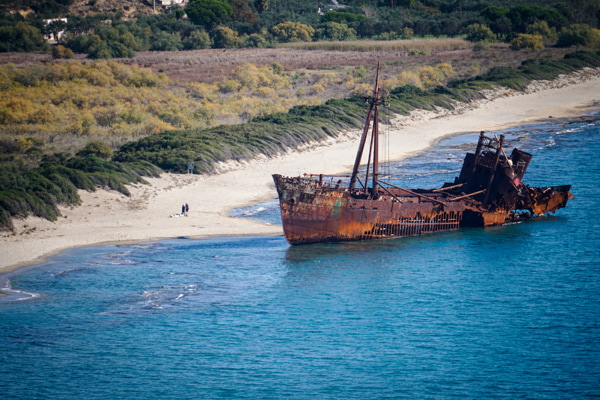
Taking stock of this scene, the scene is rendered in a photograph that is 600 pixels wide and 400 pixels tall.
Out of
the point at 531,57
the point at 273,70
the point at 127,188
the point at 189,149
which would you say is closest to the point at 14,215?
the point at 127,188

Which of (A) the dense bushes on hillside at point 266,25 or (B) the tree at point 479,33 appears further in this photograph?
(B) the tree at point 479,33

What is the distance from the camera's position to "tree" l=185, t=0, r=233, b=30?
140750 mm

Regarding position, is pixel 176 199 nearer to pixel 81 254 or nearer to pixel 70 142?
pixel 81 254

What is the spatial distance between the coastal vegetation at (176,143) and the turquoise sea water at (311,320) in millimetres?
7099

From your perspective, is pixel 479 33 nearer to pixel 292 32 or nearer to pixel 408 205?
pixel 292 32

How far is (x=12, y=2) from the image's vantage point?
156m

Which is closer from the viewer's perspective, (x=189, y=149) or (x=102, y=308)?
(x=102, y=308)

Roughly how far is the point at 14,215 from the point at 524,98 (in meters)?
67.9

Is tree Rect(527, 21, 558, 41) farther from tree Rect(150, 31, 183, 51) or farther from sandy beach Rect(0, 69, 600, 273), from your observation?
tree Rect(150, 31, 183, 51)

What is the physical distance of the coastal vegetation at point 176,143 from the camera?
45719 mm

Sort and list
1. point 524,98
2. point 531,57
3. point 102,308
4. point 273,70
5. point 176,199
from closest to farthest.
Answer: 1. point 102,308
2. point 176,199
3. point 524,98
4. point 273,70
5. point 531,57

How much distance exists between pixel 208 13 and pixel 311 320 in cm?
11566

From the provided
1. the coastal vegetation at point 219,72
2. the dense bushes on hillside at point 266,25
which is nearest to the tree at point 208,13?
the dense bushes on hillside at point 266,25

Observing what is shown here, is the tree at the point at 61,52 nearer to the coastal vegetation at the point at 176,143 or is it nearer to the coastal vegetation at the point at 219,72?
the coastal vegetation at the point at 219,72
